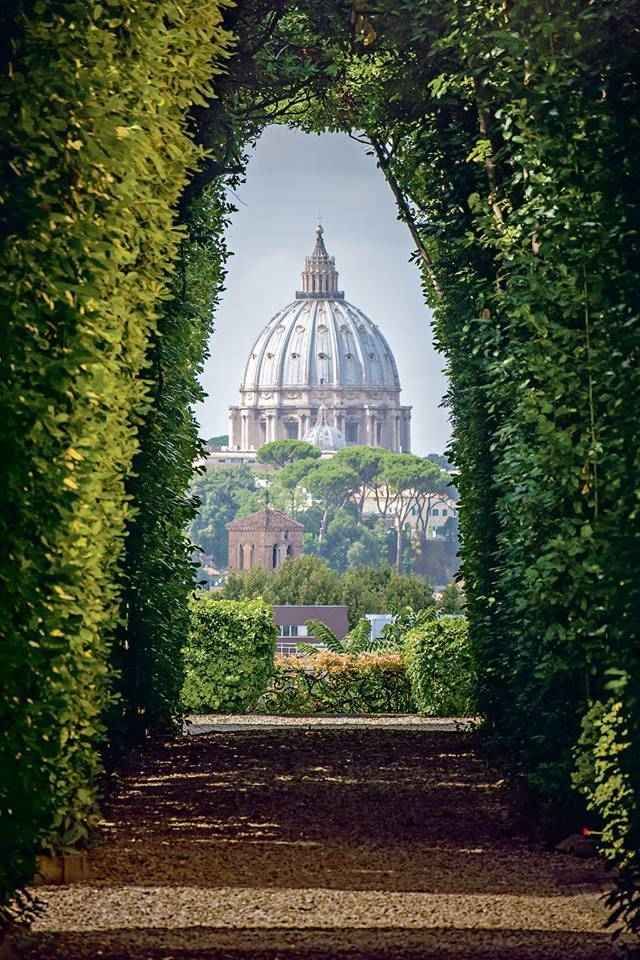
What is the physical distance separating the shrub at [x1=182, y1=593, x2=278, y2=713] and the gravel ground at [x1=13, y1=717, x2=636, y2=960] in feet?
21.1

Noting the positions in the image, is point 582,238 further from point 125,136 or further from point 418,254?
point 418,254

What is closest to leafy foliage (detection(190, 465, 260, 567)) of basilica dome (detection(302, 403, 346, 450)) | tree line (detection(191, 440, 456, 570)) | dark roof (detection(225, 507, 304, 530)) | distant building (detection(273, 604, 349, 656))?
tree line (detection(191, 440, 456, 570))

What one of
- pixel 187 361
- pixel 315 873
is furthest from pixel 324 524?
pixel 315 873

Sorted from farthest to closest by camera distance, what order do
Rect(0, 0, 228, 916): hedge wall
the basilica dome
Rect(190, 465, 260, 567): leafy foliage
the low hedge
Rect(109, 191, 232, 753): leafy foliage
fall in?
1. the basilica dome
2. Rect(190, 465, 260, 567): leafy foliage
3. the low hedge
4. Rect(109, 191, 232, 753): leafy foliage
5. Rect(0, 0, 228, 916): hedge wall

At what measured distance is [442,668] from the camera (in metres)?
17.5

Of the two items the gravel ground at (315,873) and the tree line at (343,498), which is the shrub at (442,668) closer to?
the gravel ground at (315,873)

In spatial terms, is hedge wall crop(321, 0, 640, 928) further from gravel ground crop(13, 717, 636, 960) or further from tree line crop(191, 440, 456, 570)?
tree line crop(191, 440, 456, 570)

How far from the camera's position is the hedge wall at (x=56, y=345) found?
Result: 16.4 ft

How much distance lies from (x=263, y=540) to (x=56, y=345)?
452ft

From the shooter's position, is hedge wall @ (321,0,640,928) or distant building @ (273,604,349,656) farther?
distant building @ (273,604,349,656)

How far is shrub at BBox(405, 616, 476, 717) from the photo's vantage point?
56.5 feet

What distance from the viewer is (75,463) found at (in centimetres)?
566

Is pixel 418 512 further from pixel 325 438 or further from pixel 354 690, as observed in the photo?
pixel 354 690

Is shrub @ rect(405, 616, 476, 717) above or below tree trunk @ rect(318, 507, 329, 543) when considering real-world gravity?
below
